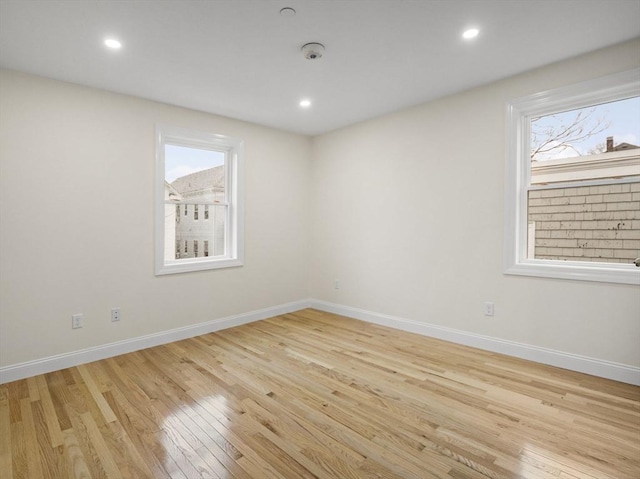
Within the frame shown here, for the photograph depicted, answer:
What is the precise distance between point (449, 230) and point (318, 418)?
237cm

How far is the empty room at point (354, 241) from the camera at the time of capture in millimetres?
2008

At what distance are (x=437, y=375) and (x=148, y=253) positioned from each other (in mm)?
3066

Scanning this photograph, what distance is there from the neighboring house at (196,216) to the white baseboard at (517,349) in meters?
2.14

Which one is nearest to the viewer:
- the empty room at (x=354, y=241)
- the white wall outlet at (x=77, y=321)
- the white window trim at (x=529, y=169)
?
the empty room at (x=354, y=241)

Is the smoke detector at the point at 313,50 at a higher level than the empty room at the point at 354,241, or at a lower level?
higher

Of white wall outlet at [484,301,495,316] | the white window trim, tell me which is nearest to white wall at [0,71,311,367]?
white wall outlet at [484,301,495,316]

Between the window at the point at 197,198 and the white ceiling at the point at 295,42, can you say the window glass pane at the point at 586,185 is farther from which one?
the window at the point at 197,198

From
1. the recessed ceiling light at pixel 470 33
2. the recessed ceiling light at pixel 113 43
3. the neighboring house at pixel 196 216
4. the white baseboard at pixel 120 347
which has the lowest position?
the white baseboard at pixel 120 347

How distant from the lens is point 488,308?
3314 mm

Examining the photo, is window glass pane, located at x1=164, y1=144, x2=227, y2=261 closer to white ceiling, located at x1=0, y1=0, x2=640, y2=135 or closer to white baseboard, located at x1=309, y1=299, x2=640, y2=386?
white ceiling, located at x1=0, y1=0, x2=640, y2=135

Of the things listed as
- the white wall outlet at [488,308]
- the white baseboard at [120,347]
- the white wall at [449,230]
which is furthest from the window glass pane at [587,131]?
the white baseboard at [120,347]

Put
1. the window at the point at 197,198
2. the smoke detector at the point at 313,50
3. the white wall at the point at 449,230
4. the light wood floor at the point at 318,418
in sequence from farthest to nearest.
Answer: the window at the point at 197,198
the white wall at the point at 449,230
the smoke detector at the point at 313,50
the light wood floor at the point at 318,418

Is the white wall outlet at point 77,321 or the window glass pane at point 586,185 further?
the white wall outlet at point 77,321

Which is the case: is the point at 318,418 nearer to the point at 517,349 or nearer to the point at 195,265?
the point at 517,349
